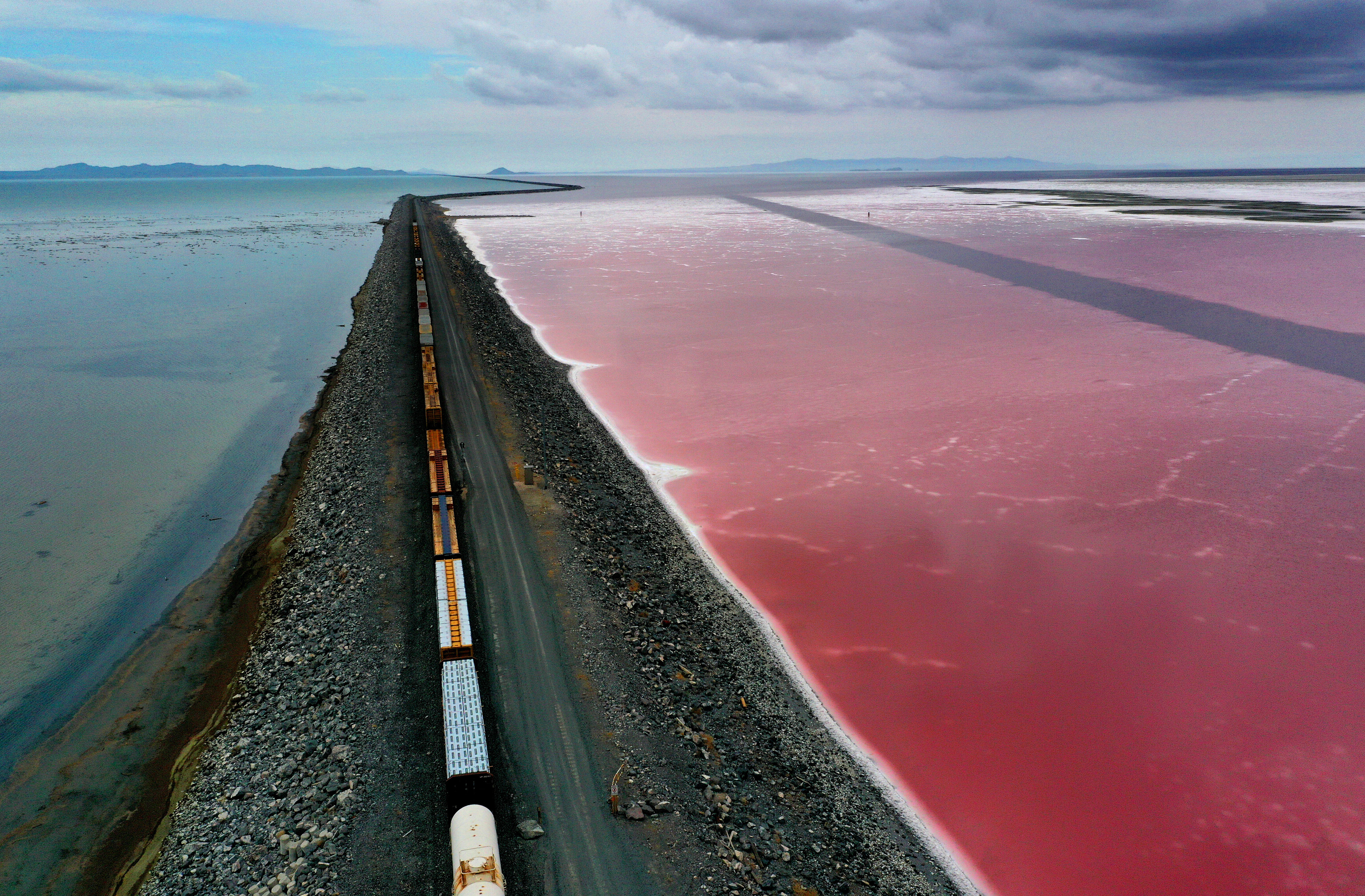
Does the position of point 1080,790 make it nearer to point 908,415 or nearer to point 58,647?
point 908,415

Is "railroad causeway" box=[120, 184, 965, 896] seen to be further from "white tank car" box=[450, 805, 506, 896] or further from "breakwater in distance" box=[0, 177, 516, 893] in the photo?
"breakwater in distance" box=[0, 177, 516, 893]

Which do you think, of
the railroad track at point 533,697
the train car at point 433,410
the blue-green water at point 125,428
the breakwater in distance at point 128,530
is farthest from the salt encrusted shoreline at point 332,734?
the blue-green water at point 125,428

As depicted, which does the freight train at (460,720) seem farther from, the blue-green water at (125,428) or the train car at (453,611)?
the blue-green water at (125,428)

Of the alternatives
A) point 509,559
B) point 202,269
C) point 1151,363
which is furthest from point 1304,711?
point 202,269

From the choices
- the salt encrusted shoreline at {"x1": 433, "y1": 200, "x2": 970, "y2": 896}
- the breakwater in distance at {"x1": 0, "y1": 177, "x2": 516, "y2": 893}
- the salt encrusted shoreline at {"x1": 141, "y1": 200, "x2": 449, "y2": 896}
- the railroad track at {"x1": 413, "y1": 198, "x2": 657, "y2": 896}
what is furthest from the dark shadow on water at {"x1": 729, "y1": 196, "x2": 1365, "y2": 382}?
the breakwater in distance at {"x1": 0, "y1": 177, "x2": 516, "y2": 893}

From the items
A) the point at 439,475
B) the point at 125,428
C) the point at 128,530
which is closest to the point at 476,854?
the point at 439,475

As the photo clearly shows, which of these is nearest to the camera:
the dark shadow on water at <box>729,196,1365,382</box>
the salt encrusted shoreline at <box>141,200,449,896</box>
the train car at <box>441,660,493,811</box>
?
the salt encrusted shoreline at <box>141,200,449,896</box>
